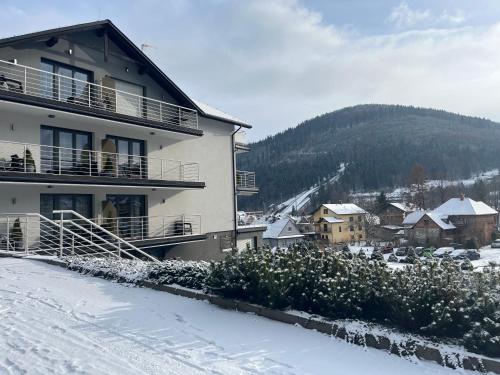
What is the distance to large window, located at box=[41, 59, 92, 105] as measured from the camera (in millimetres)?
15688

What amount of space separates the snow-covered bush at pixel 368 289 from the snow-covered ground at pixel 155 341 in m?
0.51

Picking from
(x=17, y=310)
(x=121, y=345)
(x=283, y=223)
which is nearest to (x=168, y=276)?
(x=17, y=310)

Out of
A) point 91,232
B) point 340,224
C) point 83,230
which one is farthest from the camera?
point 340,224

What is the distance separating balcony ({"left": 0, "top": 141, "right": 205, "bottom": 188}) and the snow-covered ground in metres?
7.48

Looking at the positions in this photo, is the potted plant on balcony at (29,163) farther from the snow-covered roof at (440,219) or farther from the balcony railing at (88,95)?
the snow-covered roof at (440,219)

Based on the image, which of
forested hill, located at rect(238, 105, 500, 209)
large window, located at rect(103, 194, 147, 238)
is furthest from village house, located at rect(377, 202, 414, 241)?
large window, located at rect(103, 194, 147, 238)

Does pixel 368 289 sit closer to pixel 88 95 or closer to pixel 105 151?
pixel 105 151

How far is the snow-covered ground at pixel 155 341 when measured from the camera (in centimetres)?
469

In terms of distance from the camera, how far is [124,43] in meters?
18.5

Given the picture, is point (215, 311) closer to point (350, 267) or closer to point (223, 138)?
point (350, 267)

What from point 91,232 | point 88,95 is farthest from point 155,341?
point 88,95

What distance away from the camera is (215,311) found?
23.1ft

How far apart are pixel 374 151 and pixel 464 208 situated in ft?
274

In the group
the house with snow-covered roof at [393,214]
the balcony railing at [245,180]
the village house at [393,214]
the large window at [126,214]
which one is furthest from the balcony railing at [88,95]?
the house with snow-covered roof at [393,214]
